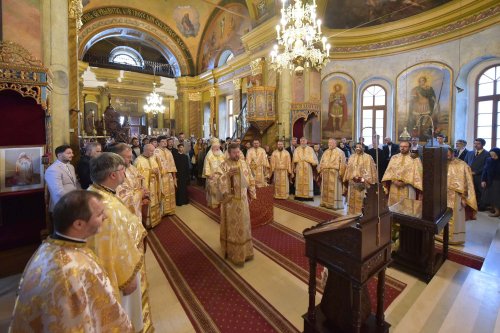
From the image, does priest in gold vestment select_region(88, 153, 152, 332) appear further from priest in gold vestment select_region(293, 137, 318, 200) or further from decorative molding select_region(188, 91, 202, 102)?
decorative molding select_region(188, 91, 202, 102)

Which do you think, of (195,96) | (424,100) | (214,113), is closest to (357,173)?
(424,100)

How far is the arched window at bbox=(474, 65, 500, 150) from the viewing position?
866 cm

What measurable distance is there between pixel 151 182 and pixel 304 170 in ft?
15.8

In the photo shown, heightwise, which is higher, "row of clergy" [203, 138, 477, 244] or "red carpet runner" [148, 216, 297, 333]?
"row of clergy" [203, 138, 477, 244]

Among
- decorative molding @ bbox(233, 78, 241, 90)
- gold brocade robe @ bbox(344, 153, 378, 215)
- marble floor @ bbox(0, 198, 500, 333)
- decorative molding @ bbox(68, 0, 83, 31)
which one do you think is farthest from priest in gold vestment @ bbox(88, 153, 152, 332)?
decorative molding @ bbox(233, 78, 241, 90)

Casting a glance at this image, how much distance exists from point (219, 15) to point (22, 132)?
607 inches

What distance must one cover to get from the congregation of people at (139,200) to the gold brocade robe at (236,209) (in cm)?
2

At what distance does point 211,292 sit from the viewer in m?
3.41

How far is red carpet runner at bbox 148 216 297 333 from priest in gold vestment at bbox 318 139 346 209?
13.5 ft

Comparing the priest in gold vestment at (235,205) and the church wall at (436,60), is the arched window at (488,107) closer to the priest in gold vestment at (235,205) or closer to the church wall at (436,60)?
the church wall at (436,60)

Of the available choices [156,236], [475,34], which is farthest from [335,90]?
[156,236]

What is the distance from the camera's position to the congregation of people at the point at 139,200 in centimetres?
125

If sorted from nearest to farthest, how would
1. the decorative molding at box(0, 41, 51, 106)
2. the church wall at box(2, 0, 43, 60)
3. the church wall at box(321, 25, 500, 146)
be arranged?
the decorative molding at box(0, 41, 51, 106), the church wall at box(2, 0, 43, 60), the church wall at box(321, 25, 500, 146)

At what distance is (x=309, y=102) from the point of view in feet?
36.4
